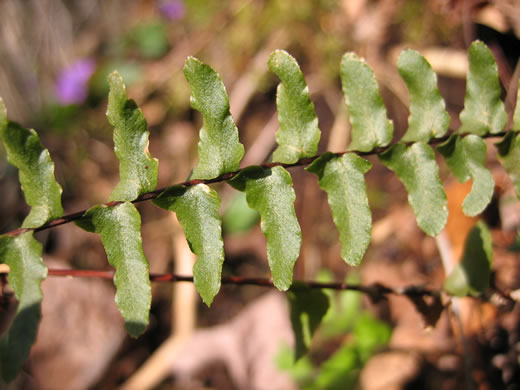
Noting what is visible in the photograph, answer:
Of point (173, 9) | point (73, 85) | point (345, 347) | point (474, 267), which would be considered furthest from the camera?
point (173, 9)

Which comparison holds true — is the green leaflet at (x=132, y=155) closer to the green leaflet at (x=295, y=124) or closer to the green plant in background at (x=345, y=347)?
the green leaflet at (x=295, y=124)

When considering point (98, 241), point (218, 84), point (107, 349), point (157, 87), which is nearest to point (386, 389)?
point (107, 349)

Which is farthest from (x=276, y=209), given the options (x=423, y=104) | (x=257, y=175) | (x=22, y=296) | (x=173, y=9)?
(x=173, y=9)

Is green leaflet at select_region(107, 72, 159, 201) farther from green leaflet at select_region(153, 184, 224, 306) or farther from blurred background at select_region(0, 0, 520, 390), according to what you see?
blurred background at select_region(0, 0, 520, 390)

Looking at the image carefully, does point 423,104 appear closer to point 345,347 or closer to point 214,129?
point 214,129

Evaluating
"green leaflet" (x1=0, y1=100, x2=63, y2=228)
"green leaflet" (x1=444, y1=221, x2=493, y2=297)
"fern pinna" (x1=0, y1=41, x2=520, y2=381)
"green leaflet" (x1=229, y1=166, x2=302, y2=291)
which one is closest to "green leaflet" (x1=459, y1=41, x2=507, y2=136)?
"fern pinna" (x1=0, y1=41, x2=520, y2=381)
